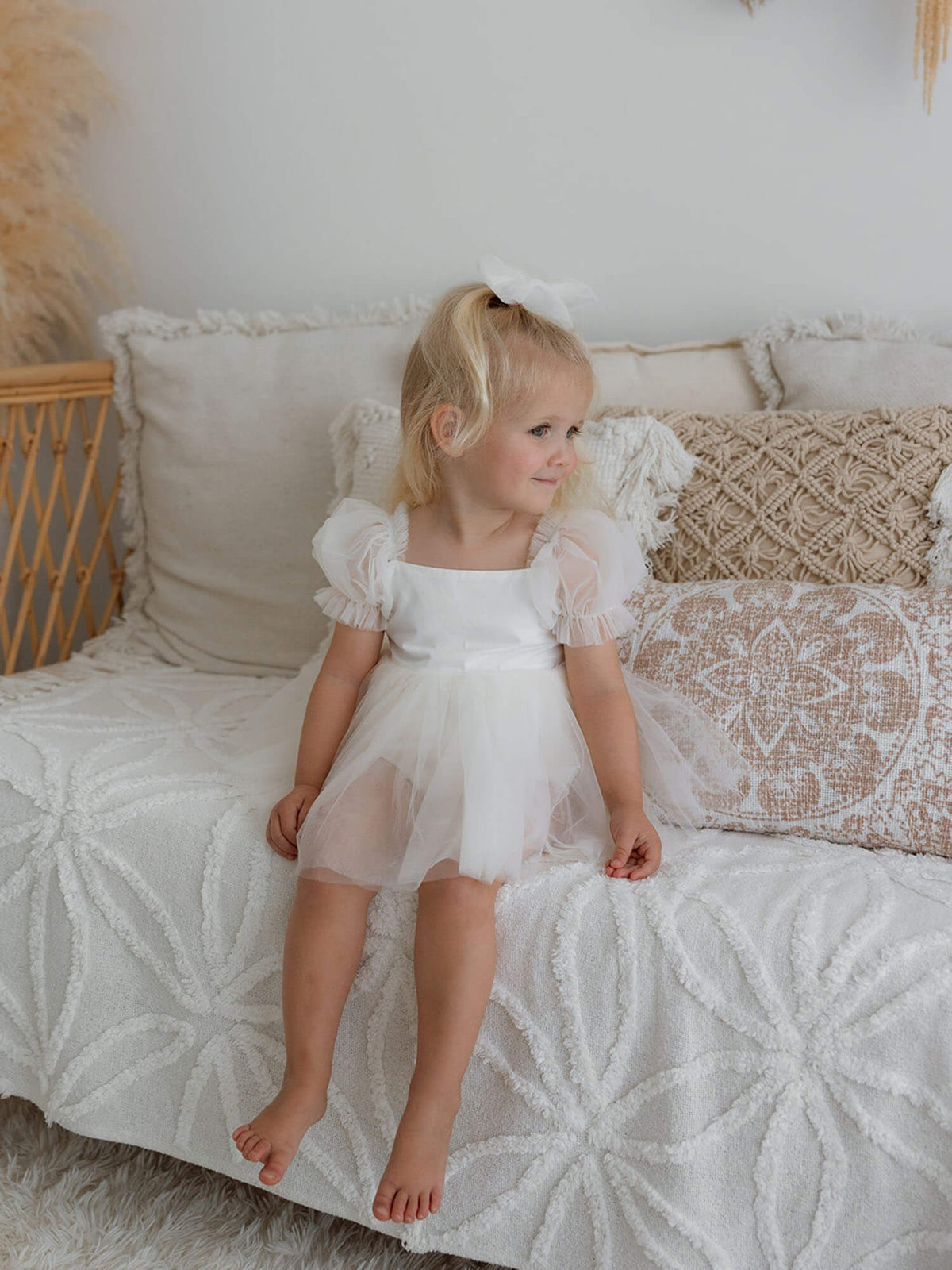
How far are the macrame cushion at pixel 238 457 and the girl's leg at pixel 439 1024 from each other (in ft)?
2.34

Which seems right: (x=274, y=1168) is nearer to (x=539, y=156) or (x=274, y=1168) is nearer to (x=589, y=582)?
(x=589, y=582)

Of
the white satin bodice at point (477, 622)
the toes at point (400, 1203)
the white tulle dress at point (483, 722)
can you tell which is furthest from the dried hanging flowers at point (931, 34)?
the toes at point (400, 1203)

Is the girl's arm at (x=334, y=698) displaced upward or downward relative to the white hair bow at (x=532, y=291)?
downward

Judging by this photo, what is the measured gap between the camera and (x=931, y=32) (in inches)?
54.1

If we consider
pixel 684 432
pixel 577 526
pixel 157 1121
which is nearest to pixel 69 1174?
pixel 157 1121

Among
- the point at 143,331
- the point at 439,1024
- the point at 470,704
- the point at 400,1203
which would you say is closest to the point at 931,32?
the point at 470,704

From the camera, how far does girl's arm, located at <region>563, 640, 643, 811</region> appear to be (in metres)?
1.05

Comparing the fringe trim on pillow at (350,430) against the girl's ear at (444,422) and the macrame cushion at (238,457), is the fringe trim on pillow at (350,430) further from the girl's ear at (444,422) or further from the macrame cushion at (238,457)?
the girl's ear at (444,422)

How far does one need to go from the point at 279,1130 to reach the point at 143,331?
126cm

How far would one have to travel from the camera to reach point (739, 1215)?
2.76ft

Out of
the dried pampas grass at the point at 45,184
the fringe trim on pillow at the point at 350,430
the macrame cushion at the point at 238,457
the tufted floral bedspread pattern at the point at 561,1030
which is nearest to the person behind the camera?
the tufted floral bedspread pattern at the point at 561,1030

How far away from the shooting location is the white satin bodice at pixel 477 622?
1.11 meters

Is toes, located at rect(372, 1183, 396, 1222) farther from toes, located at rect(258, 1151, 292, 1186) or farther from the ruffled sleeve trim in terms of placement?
the ruffled sleeve trim

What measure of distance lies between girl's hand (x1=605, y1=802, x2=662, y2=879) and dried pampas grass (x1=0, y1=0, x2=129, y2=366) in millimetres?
1386
